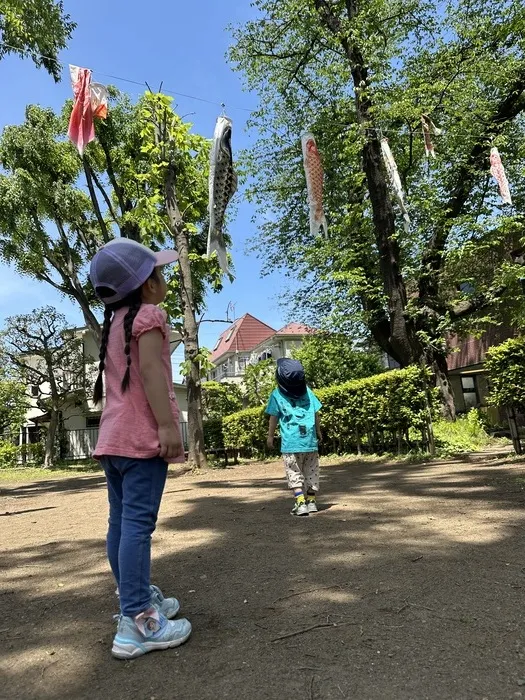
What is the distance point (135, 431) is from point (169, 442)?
152mm

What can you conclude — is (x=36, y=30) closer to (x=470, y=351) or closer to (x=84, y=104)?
(x=84, y=104)

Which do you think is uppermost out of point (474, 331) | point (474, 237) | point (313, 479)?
point (474, 237)

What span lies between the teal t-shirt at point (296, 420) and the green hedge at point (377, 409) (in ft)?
19.5

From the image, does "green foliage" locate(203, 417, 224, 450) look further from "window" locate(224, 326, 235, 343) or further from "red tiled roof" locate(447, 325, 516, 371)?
"window" locate(224, 326, 235, 343)

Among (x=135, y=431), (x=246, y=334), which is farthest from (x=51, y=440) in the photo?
(x=246, y=334)

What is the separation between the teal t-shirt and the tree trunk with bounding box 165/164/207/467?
23.1ft

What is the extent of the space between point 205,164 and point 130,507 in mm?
12546

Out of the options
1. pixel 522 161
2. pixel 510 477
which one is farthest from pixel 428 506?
pixel 522 161

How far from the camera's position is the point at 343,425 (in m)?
12.6

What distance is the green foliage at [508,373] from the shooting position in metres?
8.09

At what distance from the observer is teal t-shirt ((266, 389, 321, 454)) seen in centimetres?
498

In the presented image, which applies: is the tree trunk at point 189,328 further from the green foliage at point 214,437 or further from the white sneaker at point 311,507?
the white sneaker at point 311,507

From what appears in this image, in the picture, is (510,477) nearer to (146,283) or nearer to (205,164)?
(146,283)

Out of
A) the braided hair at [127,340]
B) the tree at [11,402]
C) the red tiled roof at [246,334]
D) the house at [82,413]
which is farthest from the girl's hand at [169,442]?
the red tiled roof at [246,334]
